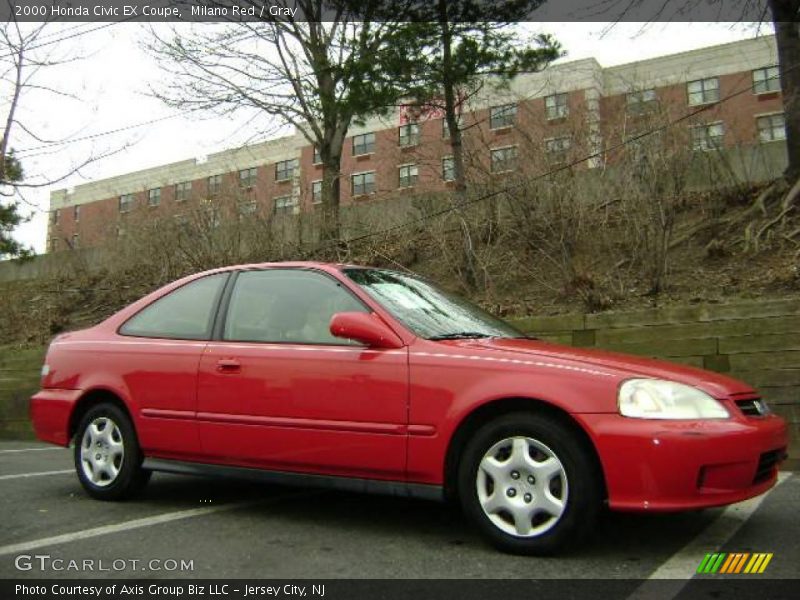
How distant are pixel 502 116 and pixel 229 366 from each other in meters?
11.1

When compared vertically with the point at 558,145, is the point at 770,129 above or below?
above

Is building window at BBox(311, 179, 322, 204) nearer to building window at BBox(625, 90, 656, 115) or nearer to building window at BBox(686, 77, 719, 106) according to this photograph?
building window at BBox(625, 90, 656, 115)

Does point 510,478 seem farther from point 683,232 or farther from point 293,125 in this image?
point 293,125

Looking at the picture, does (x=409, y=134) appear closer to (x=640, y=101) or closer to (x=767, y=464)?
(x=640, y=101)

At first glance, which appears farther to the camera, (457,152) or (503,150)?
(457,152)

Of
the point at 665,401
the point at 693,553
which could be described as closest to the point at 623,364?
the point at 665,401

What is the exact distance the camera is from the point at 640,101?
407 inches

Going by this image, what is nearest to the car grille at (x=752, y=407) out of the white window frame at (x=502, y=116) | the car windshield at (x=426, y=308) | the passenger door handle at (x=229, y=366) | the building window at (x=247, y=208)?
the car windshield at (x=426, y=308)

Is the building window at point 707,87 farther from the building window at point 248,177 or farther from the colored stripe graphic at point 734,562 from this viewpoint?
the colored stripe graphic at point 734,562

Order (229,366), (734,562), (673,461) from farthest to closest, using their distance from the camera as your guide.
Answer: (229,366)
(734,562)
(673,461)

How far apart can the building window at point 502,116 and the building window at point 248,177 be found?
5104 millimetres

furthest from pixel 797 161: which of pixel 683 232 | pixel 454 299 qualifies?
pixel 454 299

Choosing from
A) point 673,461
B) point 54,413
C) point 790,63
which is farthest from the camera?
point 790,63

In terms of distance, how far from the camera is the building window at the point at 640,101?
33.0ft
